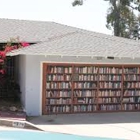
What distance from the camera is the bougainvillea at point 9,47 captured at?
58.2 ft

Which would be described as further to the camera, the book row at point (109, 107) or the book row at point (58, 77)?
the book row at point (109, 107)

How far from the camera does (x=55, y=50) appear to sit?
15.5 m

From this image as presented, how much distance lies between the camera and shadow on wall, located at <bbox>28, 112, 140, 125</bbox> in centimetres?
1476

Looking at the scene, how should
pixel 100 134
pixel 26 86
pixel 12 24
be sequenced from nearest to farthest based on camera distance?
pixel 100 134, pixel 26 86, pixel 12 24

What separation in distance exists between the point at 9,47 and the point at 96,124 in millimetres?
6428

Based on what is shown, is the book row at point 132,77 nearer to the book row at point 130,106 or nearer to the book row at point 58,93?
the book row at point 130,106

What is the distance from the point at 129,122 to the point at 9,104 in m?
5.65

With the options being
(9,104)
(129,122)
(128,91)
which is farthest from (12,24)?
(129,122)

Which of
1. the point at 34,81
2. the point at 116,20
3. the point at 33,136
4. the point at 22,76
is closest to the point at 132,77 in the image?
the point at 34,81

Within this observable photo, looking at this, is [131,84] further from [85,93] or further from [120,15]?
[120,15]

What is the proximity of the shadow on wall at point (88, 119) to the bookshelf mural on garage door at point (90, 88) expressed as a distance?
0.64 metres

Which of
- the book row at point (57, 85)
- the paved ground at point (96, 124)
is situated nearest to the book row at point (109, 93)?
the paved ground at point (96, 124)

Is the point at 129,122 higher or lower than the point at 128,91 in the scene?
lower

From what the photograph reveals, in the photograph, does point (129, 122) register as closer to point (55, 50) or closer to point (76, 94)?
point (76, 94)
